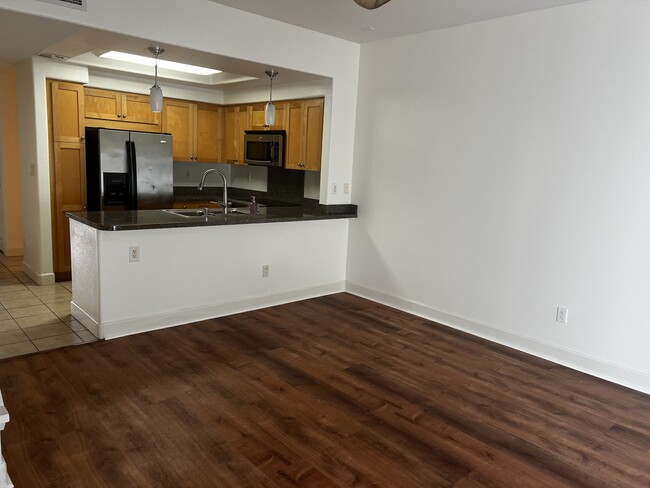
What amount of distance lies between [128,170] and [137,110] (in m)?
0.91

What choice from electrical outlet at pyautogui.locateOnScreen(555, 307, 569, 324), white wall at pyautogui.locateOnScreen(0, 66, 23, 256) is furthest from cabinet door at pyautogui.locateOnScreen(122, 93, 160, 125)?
electrical outlet at pyautogui.locateOnScreen(555, 307, 569, 324)

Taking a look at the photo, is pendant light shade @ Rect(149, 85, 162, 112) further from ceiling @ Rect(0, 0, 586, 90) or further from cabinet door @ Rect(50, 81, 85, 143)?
cabinet door @ Rect(50, 81, 85, 143)

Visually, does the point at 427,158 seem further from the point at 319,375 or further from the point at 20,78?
the point at 20,78

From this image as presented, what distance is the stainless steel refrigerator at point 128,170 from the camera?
5242 mm

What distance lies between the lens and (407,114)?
15.6 feet

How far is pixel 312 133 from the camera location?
5.32 meters

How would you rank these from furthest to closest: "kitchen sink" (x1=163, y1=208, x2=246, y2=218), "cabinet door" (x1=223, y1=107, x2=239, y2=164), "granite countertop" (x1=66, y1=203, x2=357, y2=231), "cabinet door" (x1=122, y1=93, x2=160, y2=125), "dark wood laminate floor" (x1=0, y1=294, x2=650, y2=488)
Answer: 1. "cabinet door" (x1=223, y1=107, x2=239, y2=164)
2. "cabinet door" (x1=122, y1=93, x2=160, y2=125)
3. "kitchen sink" (x1=163, y1=208, x2=246, y2=218)
4. "granite countertop" (x1=66, y1=203, x2=357, y2=231)
5. "dark wood laminate floor" (x1=0, y1=294, x2=650, y2=488)

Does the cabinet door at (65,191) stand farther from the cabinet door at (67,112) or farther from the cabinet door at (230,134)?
the cabinet door at (230,134)

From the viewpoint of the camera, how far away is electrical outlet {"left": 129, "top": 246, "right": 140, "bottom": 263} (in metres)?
3.84

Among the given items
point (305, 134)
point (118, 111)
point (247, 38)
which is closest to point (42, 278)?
point (118, 111)

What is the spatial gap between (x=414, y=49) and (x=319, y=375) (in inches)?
124

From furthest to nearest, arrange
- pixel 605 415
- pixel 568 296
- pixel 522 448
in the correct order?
pixel 568 296 < pixel 605 415 < pixel 522 448

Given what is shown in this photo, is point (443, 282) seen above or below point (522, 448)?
above

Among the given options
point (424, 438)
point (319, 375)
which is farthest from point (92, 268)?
point (424, 438)
